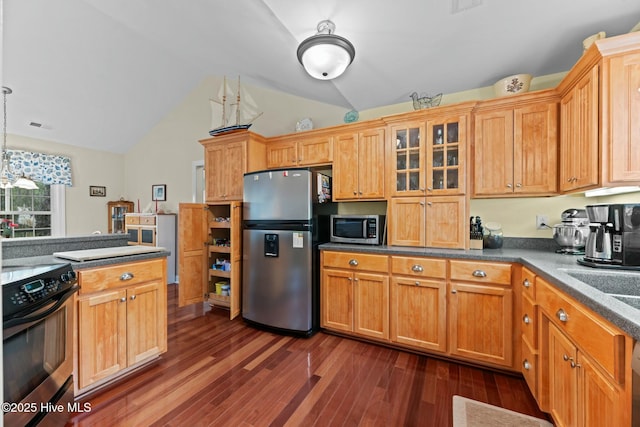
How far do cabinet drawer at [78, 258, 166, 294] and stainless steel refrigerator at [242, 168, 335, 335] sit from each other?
3.08 feet

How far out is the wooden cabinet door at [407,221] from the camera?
8.82 feet

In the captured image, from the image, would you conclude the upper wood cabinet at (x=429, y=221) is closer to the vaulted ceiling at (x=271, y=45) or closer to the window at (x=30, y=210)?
the vaulted ceiling at (x=271, y=45)

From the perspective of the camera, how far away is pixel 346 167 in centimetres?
307

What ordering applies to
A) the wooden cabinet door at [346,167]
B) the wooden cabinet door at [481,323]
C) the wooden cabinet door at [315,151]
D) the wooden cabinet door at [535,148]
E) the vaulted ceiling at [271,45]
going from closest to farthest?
1. the vaulted ceiling at [271,45]
2. the wooden cabinet door at [481,323]
3. the wooden cabinet door at [535,148]
4. the wooden cabinet door at [346,167]
5. the wooden cabinet door at [315,151]

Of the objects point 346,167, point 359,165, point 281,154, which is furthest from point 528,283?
point 281,154

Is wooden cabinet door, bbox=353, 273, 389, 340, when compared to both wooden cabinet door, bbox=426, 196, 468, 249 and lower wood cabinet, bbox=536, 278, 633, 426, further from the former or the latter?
lower wood cabinet, bbox=536, 278, 633, 426

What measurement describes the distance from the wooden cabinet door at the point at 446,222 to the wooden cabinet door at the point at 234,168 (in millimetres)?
2101

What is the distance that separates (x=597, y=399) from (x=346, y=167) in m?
2.40

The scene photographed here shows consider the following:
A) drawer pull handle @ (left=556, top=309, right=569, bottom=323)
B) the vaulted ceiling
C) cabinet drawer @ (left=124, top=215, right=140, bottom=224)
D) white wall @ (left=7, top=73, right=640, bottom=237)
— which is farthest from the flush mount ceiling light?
cabinet drawer @ (left=124, top=215, right=140, bottom=224)

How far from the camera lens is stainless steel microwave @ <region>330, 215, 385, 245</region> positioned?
9.31ft

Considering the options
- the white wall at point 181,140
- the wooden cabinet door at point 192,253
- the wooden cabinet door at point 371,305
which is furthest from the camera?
the white wall at point 181,140

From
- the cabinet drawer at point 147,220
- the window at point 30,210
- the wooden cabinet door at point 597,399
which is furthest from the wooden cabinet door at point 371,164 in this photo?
the window at point 30,210

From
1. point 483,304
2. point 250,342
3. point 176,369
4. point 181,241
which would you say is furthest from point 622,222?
point 181,241

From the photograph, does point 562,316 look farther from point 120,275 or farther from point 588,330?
point 120,275
